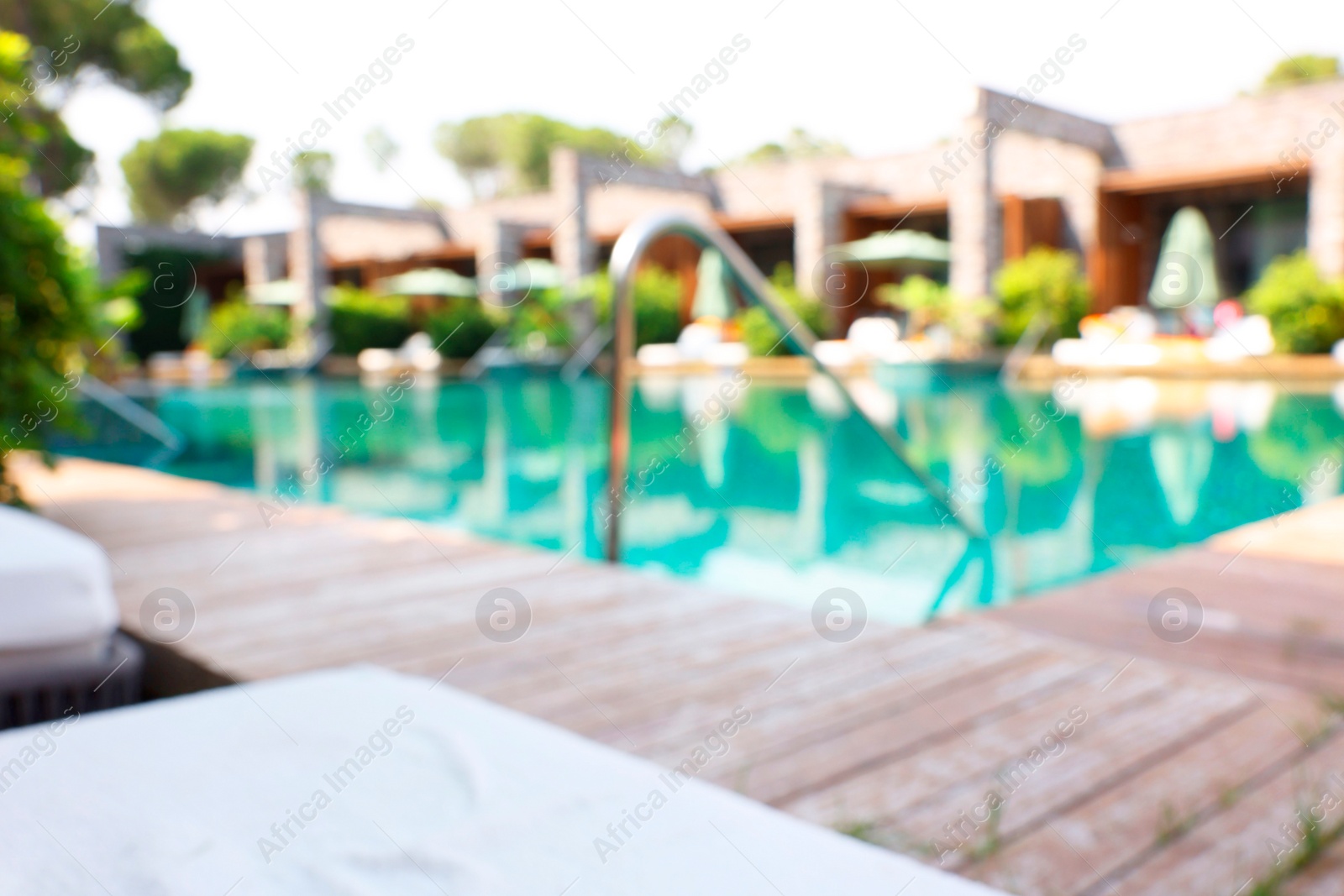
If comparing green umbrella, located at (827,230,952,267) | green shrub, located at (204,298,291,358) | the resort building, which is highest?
the resort building

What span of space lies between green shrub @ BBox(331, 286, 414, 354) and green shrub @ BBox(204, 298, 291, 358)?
1.16 meters

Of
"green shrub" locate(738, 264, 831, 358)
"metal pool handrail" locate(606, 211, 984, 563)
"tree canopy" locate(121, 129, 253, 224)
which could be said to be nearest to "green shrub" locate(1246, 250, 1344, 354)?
"green shrub" locate(738, 264, 831, 358)

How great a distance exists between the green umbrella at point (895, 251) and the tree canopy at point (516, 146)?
24.8 metres

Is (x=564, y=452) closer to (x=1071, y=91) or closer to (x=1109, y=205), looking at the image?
(x=1071, y=91)

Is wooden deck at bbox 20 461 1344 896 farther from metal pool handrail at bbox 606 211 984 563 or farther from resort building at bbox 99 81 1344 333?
resort building at bbox 99 81 1344 333

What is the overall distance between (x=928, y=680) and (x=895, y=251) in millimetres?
15564

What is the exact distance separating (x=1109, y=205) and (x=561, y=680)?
1744cm

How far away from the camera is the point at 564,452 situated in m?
8.15

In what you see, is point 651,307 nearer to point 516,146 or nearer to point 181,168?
point 181,168

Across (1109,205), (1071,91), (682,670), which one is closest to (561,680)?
(682,670)

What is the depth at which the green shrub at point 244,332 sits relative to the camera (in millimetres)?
20172

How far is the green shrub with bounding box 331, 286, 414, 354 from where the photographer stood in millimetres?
20875

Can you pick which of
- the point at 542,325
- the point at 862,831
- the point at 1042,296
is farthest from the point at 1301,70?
the point at 862,831

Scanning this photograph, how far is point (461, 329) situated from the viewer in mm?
19641
